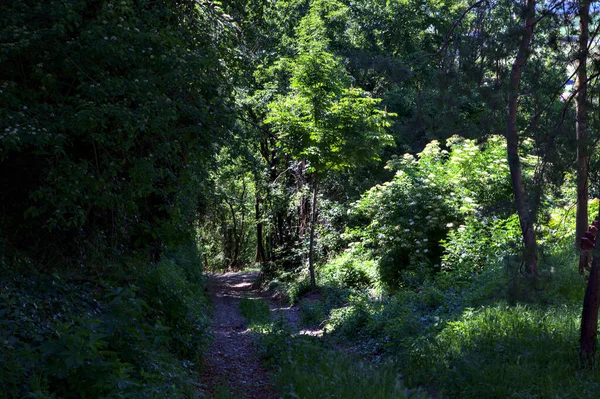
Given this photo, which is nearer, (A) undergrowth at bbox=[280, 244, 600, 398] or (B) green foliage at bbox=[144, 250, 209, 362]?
(A) undergrowth at bbox=[280, 244, 600, 398]

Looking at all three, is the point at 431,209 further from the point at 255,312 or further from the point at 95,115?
the point at 95,115

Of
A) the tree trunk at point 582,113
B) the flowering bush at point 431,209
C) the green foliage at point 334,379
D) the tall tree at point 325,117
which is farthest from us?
the tall tree at point 325,117

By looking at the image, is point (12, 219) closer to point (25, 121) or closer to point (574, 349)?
point (25, 121)

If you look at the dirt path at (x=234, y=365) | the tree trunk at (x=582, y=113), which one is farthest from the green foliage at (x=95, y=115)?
the tree trunk at (x=582, y=113)

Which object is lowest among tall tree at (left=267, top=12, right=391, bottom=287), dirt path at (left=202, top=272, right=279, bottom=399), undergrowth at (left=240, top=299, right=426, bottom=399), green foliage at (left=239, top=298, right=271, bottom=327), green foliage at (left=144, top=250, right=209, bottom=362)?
dirt path at (left=202, top=272, right=279, bottom=399)

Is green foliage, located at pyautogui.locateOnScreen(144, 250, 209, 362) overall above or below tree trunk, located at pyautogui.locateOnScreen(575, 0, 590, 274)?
below

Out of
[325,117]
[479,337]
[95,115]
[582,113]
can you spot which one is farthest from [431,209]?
[95,115]

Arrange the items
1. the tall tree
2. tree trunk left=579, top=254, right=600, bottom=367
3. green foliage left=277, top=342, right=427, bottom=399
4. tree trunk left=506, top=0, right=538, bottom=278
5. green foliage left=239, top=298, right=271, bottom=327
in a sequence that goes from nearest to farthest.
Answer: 1. green foliage left=277, top=342, right=427, bottom=399
2. tree trunk left=506, top=0, right=538, bottom=278
3. tree trunk left=579, top=254, right=600, bottom=367
4. green foliage left=239, top=298, right=271, bottom=327
5. the tall tree

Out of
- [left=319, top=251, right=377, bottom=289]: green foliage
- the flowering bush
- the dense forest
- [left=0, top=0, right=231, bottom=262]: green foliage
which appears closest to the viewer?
the dense forest

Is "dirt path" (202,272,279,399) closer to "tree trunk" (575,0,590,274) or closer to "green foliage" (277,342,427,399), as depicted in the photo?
"green foliage" (277,342,427,399)

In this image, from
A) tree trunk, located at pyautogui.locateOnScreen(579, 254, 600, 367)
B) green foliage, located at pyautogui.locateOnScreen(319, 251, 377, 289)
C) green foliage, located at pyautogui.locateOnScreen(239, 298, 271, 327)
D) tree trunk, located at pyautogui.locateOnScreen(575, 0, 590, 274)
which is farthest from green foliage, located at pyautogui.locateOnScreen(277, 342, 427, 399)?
green foliage, located at pyautogui.locateOnScreen(319, 251, 377, 289)

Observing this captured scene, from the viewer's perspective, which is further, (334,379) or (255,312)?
(255,312)

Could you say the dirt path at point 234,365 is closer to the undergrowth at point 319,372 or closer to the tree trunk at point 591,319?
the undergrowth at point 319,372


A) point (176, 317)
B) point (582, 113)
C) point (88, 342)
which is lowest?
point (176, 317)
